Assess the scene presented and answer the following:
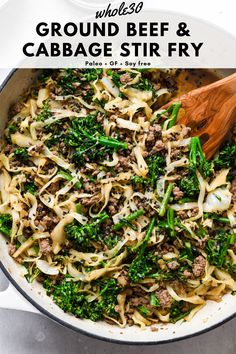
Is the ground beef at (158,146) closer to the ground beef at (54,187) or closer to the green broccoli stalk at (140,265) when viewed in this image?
the green broccoli stalk at (140,265)

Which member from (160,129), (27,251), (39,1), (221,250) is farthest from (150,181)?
(39,1)

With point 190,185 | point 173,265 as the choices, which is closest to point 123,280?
point 173,265

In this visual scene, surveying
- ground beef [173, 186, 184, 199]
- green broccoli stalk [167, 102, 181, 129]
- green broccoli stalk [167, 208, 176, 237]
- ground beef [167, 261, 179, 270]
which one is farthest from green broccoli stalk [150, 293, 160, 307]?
green broccoli stalk [167, 102, 181, 129]

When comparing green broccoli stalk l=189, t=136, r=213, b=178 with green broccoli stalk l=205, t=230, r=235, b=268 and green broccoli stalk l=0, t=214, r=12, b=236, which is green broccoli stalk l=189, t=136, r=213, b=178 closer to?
green broccoli stalk l=205, t=230, r=235, b=268

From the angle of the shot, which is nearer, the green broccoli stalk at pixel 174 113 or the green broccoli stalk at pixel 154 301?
the green broccoli stalk at pixel 154 301

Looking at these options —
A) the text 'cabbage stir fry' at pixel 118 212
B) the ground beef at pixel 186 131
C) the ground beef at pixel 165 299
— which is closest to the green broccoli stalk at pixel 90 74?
the text 'cabbage stir fry' at pixel 118 212
